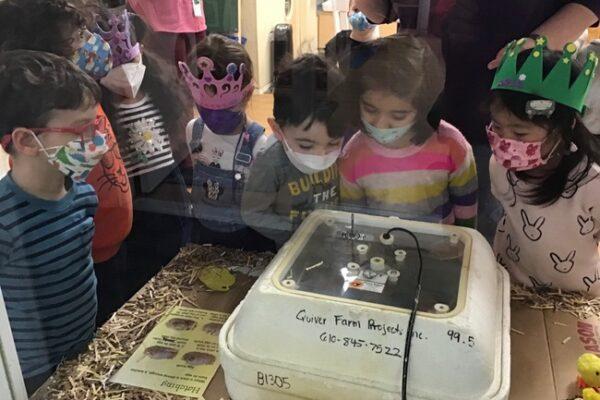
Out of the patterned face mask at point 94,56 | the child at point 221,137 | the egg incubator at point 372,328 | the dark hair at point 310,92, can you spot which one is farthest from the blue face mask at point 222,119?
the egg incubator at point 372,328

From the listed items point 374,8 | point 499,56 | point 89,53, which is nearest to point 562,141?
point 499,56

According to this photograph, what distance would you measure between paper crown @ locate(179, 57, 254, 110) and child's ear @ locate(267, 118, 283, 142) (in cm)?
8

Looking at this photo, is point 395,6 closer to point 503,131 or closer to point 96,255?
point 503,131

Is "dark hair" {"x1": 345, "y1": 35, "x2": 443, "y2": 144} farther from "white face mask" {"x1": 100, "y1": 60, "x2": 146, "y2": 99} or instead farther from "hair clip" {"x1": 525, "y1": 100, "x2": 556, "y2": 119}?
"white face mask" {"x1": 100, "y1": 60, "x2": 146, "y2": 99}

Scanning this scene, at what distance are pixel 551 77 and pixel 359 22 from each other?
0.36 m

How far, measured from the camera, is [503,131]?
1119 mm

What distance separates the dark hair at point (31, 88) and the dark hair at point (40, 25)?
0.07 ft

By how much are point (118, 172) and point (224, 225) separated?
0.96 feet

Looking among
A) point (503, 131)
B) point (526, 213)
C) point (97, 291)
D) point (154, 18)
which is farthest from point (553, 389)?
point (154, 18)

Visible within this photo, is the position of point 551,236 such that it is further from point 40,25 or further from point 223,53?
point 40,25

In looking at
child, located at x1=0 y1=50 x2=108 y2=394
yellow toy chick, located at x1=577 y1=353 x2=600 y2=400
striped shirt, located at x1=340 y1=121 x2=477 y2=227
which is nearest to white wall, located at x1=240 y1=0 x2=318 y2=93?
striped shirt, located at x1=340 y1=121 x2=477 y2=227

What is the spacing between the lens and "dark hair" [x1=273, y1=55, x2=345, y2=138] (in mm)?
1192

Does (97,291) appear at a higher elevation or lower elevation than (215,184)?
lower

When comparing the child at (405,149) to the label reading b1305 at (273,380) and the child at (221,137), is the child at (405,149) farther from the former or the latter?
the label reading b1305 at (273,380)
